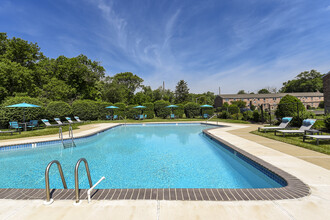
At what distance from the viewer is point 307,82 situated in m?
62.1

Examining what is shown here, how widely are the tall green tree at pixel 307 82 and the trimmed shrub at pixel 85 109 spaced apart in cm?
7803

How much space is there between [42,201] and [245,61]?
25.1 metres

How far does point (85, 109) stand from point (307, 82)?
80.3 m

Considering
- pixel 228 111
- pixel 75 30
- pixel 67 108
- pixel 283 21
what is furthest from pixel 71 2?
pixel 228 111

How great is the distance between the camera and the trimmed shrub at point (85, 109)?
20750mm

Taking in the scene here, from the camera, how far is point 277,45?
17.5m

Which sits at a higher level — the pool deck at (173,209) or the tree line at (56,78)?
the tree line at (56,78)

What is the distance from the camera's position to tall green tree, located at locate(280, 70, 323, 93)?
60.3m

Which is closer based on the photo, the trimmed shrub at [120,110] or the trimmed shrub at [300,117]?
the trimmed shrub at [300,117]

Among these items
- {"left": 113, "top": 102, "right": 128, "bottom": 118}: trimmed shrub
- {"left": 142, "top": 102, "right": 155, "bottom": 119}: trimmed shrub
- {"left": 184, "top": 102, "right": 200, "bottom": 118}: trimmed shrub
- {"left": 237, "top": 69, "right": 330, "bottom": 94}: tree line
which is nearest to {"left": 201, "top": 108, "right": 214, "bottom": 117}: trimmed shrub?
{"left": 184, "top": 102, "right": 200, "bottom": 118}: trimmed shrub

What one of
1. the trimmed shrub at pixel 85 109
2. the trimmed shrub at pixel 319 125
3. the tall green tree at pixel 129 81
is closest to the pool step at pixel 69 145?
the trimmed shrub at pixel 85 109

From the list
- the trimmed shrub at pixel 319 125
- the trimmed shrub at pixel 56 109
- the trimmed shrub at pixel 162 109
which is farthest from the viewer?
the trimmed shrub at pixel 162 109

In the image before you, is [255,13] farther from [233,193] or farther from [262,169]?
[233,193]

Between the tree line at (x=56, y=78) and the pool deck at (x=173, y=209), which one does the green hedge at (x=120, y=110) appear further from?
the pool deck at (x=173, y=209)
